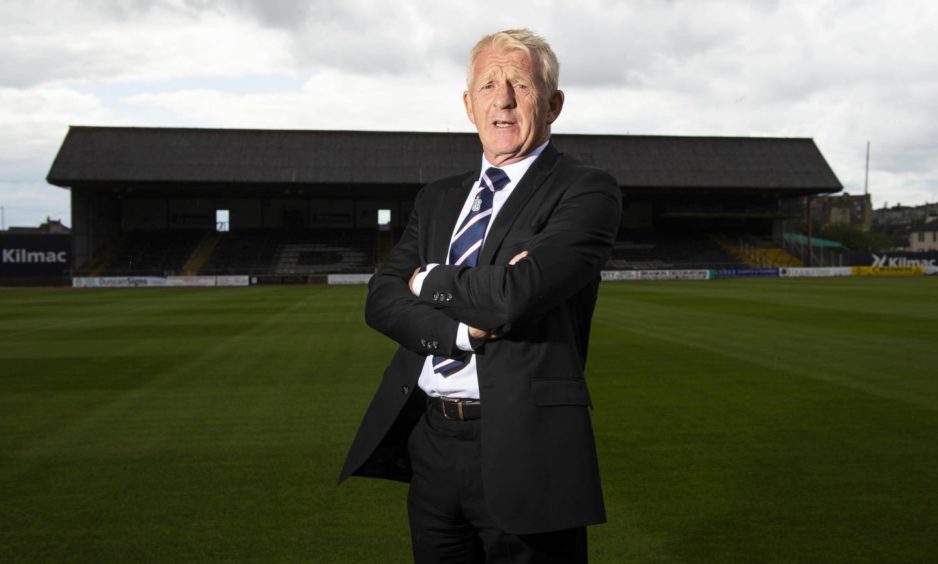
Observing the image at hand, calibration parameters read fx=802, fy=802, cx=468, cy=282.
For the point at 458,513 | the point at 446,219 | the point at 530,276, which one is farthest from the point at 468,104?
the point at 458,513

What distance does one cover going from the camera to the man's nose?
7.68ft

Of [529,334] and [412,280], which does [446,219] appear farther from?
[529,334]

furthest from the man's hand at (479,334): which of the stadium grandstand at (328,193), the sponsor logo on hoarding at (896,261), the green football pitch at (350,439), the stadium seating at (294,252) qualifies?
the sponsor logo on hoarding at (896,261)

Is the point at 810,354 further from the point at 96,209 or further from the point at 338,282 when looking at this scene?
the point at 96,209

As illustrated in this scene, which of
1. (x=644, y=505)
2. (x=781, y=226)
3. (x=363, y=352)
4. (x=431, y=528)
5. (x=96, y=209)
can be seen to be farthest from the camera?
(x=781, y=226)

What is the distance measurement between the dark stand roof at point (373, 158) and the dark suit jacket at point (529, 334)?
146 feet

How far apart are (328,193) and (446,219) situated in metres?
49.5

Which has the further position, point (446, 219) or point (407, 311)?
point (446, 219)

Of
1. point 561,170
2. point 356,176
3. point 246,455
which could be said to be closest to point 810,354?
point 246,455

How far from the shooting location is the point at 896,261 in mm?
50969

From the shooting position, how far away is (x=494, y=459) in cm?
219

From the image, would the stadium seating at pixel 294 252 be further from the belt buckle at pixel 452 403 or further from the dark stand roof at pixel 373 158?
the belt buckle at pixel 452 403

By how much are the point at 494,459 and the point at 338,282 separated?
140 ft

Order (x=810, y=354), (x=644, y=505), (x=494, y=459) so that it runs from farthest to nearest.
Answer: (x=810, y=354) < (x=644, y=505) < (x=494, y=459)
